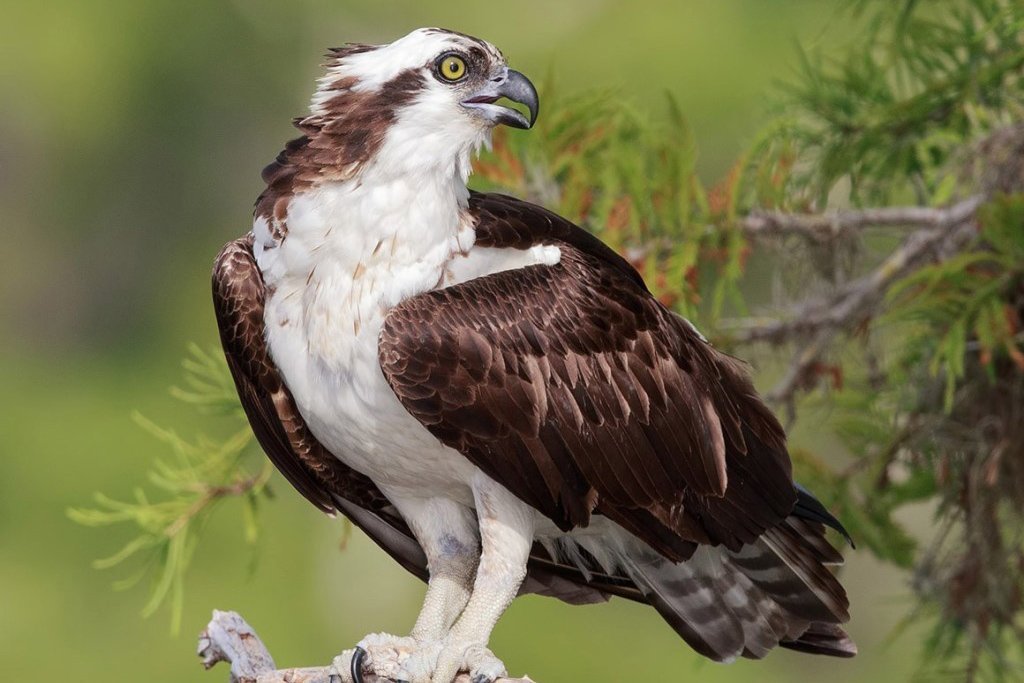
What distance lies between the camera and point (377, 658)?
361 centimetres

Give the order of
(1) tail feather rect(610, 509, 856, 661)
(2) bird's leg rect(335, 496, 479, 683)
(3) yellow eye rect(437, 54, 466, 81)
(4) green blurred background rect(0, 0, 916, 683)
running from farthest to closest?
(4) green blurred background rect(0, 0, 916, 683), (1) tail feather rect(610, 509, 856, 661), (2) bird's leg rect(335, 496, 479, 683), (3) yellow eye rect(437, 54, 466, 81)

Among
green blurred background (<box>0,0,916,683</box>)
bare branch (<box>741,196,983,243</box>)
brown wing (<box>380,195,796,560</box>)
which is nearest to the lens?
brown wing (<box>380,195,796,560</box>)

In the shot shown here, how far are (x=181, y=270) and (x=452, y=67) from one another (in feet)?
49.4

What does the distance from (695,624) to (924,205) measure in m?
1.74

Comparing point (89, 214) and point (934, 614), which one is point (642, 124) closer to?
point (934, 614)

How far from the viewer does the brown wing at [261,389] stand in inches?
146

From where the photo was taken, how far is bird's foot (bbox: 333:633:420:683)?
353 cm

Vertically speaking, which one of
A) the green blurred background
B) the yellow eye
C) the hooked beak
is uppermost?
the yellow eye

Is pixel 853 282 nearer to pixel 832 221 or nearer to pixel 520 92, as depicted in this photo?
pixel 832 221

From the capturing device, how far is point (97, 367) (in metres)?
17.6

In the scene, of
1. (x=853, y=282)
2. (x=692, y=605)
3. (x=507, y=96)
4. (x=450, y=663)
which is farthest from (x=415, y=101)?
(x=853, y=282)

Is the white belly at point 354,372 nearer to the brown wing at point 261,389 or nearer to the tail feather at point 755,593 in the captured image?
the brown wing at point 261,389

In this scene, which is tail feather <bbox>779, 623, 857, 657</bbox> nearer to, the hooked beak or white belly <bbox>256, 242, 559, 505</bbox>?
white belly <bbox>256, 242, 559, 505</bbox>

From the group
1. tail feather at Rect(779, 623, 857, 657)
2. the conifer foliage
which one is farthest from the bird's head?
tail feather at Rect(779, 623, 857, 657)
